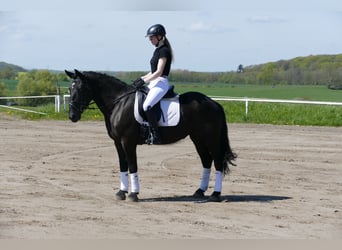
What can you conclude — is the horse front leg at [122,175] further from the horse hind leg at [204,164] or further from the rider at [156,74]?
the horse hind leg at [204,164]

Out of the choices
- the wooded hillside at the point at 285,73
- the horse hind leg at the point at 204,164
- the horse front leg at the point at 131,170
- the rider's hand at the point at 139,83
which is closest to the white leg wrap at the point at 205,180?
the horse hind leg at the point at 204,164

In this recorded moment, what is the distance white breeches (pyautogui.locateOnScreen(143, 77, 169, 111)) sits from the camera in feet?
32.1

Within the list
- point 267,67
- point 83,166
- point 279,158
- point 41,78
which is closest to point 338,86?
point 267,67

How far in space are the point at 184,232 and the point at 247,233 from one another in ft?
2.42

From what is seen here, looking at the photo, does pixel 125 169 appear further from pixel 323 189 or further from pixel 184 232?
pixel 323 189

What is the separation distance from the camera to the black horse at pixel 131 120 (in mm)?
10023

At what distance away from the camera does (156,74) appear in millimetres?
9625

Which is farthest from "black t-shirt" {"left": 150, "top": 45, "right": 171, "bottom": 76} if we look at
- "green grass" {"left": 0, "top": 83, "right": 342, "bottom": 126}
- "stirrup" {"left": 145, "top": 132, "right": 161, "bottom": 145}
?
"green grass" {"left": 0, "top": 83, "right": 342, "bottom": 126}

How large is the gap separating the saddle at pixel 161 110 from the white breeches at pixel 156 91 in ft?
0.44

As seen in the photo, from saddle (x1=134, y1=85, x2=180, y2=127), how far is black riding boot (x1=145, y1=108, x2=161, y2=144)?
0.09 metres

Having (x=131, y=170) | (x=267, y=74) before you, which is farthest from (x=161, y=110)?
(x=267, y=74)

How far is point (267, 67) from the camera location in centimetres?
3425

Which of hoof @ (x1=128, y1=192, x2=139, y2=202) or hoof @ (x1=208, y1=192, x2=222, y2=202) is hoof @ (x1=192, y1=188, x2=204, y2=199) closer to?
hoof @ (x1=208, y1=192, x2=222, y2=202)

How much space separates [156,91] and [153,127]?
0.54 m
